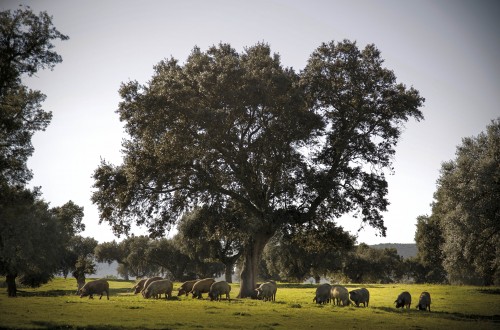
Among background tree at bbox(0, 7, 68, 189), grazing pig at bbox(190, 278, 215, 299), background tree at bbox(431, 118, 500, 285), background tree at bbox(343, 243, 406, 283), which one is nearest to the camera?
background tree at bbox(0, 7, 68, 189)

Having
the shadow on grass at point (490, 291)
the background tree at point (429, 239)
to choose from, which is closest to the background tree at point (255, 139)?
the shadow on grass at point (490, 291)

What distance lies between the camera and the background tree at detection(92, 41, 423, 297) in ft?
113

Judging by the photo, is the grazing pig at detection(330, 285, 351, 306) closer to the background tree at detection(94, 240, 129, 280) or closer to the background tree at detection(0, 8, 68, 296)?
the background tree at detection(0, 8, 68, 296)

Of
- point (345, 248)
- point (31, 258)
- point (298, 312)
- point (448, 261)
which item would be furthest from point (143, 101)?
point (448, 261)

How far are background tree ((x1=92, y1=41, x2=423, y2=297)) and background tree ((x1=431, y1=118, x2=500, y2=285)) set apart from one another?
37.6ft

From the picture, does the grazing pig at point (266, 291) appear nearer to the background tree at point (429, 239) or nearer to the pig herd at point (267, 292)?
the pig herd at point (267, 292)

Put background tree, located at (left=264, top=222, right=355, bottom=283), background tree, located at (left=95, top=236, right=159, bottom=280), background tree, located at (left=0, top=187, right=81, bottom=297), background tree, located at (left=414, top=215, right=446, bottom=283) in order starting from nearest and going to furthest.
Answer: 1. background tree, located at (left=0, top=187, right=81, bottom=297)
2. background tree, located at (left=414, top=215, right=446, bottom=283)
3. background tree, located at (left=264, top=222, right=355, bottom=283)
4. background tree, located at (left=95, top=236, right=159, bottom=280)

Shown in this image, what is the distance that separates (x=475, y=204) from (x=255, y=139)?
23.1 m

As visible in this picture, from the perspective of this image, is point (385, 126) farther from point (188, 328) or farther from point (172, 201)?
point (188, 328)

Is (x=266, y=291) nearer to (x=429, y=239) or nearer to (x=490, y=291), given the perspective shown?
(x=490, y=291)

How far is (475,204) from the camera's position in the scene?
42.0 meters

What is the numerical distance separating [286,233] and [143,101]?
16110 millimetres

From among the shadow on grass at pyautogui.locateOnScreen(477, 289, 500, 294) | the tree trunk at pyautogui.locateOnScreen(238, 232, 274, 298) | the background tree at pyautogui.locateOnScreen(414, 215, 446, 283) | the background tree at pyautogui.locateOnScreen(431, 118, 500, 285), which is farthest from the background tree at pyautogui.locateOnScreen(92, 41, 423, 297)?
the background tree at pyautogui.locateOnScreen(414, 215, 446, 283)

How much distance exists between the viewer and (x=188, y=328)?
18.3m
